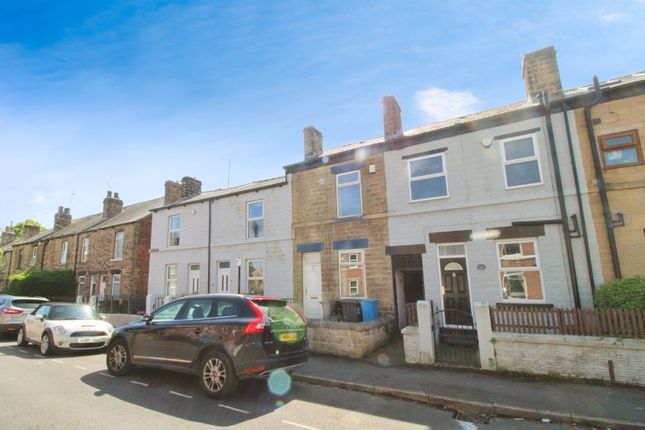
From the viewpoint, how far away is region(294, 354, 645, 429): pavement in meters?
4.86

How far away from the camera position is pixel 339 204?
498 inches

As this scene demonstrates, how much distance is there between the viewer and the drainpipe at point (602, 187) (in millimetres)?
8055

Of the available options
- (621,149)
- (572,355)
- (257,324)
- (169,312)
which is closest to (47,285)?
(169,312)

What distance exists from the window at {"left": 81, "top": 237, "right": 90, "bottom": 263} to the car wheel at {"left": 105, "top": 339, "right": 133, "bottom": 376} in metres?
19.5

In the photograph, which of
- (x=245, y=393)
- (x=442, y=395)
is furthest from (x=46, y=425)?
(x=442, y=395)

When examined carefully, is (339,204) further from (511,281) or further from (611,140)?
(611,140)

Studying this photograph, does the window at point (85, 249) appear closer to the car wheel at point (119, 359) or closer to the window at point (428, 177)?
the car wheel at point (119, 359)

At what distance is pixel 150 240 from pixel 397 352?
669 inches

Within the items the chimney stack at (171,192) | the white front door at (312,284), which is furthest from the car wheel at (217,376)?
the chimney stack at (171,192)

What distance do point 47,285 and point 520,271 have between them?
27712mm

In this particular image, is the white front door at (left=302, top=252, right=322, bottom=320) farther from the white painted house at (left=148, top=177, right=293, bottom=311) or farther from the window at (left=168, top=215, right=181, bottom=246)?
the window at (left=168, top=215, right=181, bottom=246)

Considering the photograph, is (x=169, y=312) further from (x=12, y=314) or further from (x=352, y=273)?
(x=12, y=314)

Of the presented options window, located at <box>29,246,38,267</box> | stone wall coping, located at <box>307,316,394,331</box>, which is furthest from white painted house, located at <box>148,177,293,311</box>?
window, located at <box>29,246,38,267</box>

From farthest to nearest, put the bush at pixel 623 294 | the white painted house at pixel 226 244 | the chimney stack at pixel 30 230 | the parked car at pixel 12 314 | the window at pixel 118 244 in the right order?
the chimney stack at pixel 30 230, the window at pixel 118 244, the white painted house at pixel 226 244, the parked car at pixel 12 314, the bush at pixel 623 294
